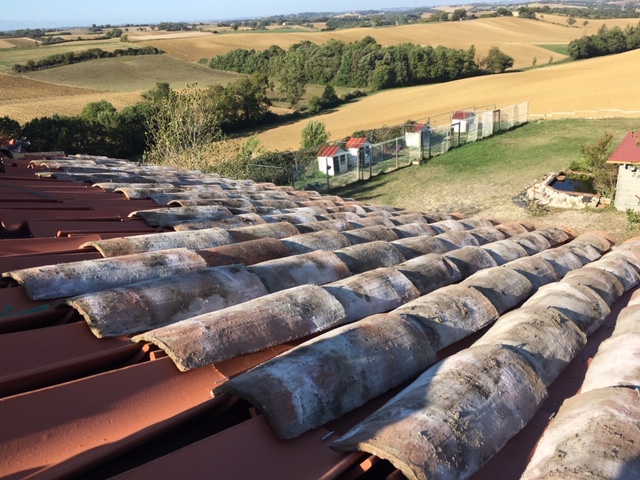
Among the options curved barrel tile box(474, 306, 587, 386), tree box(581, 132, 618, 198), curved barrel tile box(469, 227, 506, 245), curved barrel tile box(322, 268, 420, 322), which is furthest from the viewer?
tree box(581, 132, 618, 198)

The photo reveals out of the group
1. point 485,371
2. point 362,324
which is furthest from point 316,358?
point 485,371

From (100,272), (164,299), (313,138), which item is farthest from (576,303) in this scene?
(313,138)

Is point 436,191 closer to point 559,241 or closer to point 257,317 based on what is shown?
point 559,241

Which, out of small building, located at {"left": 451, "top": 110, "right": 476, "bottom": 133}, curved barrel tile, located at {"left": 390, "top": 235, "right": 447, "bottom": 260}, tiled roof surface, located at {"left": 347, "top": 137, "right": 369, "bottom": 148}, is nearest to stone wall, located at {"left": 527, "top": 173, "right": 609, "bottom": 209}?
tiled roof surface, located at {"left": 347, "top": 137, "right": 369, "bottom": 148}

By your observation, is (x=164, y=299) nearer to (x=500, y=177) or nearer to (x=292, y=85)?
(x=500, y=177)

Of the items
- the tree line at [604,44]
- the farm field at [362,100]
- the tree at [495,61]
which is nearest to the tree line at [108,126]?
the farm field at [362,100]

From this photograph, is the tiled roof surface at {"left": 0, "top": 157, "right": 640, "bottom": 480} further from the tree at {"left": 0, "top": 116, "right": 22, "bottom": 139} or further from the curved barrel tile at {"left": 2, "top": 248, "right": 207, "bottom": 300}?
the tree at {"left": 0, "top": 116, "right": 22, "bottom": 139}
